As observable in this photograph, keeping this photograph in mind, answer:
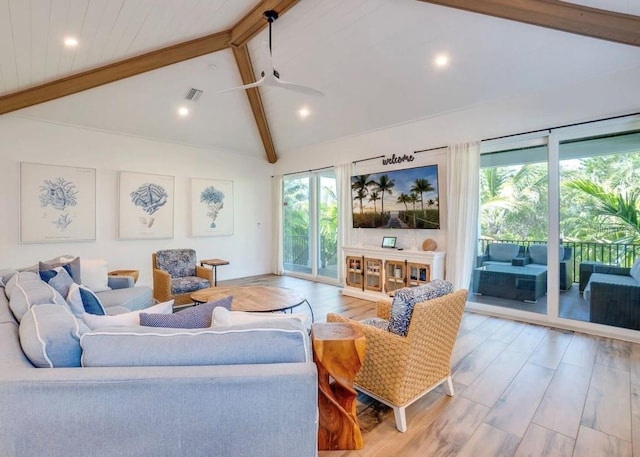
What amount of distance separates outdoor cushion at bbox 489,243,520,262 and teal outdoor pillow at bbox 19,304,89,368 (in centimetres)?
453

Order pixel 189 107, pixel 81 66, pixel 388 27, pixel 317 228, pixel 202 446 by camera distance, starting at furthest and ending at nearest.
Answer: pixel 317 228
pixel 189 107
pixel 81 66
pixel 388 27
pixel 202 446

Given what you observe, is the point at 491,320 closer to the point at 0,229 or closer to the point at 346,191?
the point at 346,191

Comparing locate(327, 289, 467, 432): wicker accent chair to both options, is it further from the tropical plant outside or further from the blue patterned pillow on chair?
the tropical plant outside

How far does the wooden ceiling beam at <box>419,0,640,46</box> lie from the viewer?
2.77m

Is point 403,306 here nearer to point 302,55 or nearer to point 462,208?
point 462,208

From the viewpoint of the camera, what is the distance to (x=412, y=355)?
2.00m

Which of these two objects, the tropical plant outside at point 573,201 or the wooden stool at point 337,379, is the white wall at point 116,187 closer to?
the tropical plant outside at point 573,201

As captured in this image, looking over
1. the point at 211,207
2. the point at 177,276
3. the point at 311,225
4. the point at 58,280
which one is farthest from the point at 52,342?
the point at 311,225

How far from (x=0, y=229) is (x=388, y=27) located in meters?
6.01

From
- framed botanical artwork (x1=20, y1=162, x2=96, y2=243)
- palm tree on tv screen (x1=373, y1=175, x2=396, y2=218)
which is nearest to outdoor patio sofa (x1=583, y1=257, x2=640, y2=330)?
palm tree on tv screen (x1=373, y1=175, x2=396, y2=218)

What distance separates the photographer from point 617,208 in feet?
11.4

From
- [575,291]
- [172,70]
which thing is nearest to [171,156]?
A: [172,70]

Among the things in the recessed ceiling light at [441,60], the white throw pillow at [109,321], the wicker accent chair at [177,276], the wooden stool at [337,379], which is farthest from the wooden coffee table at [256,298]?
the recessed ceiling light at [441,60]

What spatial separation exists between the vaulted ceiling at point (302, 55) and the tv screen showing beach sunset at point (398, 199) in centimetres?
90
